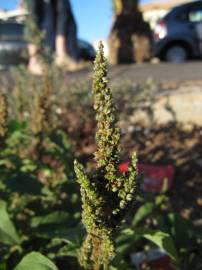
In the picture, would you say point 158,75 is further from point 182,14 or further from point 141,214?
point 182,14

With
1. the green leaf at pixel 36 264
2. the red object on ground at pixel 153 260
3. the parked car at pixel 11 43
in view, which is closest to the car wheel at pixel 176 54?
the parked car at pixel 11 43

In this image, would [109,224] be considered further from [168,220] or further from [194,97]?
[194,97]

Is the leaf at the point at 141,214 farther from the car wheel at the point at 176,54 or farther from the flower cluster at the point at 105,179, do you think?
the car wheel at the point at 176,54

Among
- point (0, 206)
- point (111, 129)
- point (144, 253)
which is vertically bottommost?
point (144, 253)

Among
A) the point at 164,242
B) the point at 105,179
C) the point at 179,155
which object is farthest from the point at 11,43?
the point at 105,179

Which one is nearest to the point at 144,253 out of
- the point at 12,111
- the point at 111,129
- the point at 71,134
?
the point at 111,129

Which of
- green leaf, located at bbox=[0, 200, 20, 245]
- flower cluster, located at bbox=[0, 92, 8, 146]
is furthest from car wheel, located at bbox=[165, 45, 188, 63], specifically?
green leaf, located at bbox=[0, 200, 20, 245]
